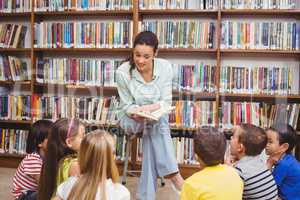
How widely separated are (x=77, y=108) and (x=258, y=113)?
1628 mm

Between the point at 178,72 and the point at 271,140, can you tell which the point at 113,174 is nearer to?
the point at 271,140

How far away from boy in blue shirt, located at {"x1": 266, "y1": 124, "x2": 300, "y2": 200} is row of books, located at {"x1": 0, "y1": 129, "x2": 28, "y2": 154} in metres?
2.52

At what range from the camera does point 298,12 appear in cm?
346

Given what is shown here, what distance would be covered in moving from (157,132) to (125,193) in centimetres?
110

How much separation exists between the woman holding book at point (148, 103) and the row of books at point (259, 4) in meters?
1.16

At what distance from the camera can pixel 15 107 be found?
3.96 m

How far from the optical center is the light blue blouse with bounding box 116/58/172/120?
8.68 feet

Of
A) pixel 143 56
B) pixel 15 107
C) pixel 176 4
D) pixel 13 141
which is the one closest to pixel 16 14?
pixel 15 107

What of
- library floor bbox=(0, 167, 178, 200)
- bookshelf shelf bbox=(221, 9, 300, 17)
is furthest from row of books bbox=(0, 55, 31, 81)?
bookshelf shelf bbox=(221, 9, 300, 17)

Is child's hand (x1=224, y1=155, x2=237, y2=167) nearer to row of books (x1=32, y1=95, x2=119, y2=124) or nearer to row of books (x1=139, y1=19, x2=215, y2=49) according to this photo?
row of books (x1=139, y1=19, x2=215, y2=49)

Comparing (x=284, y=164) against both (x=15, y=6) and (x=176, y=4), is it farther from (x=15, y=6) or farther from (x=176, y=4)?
(x=15, y=6)

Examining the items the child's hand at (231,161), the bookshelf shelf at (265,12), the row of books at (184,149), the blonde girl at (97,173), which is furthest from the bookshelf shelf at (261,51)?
the blonde girl at (97,173)

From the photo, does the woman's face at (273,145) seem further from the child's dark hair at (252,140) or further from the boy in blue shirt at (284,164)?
the child's dark hair at (252,140)

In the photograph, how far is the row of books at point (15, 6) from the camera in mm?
3906
